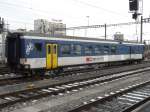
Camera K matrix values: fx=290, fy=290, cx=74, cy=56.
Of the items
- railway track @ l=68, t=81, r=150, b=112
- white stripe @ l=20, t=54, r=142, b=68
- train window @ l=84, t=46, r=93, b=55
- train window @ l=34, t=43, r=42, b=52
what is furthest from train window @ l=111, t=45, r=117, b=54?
railway track @ l=68, t=81, r=150, b=112

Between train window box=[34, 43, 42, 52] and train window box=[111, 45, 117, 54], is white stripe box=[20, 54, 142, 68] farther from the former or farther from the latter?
train window box=[34, 43, 42, 52]

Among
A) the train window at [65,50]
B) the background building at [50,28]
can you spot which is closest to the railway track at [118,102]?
the train window at [65,50]

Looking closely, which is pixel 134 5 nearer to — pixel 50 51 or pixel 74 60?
pixel 50 51

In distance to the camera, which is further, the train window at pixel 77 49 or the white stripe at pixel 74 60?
the train window at pixel 77 49

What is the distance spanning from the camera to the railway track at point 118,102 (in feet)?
33.2

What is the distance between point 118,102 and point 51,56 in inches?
378

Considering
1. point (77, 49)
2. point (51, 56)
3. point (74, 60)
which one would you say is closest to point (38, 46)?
point (51, 56)

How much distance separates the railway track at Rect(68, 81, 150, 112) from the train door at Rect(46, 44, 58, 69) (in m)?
7.28

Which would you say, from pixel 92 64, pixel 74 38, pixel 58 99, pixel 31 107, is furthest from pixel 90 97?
pixel 92 64

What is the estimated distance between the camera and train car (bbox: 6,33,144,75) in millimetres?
18422

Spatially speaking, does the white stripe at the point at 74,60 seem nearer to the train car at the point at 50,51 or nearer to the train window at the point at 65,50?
the train car at the point at 50,51

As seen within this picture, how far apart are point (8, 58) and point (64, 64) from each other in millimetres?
4340

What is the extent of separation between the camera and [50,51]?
20.2 metres

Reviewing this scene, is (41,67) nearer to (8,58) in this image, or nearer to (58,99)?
(8,58)
